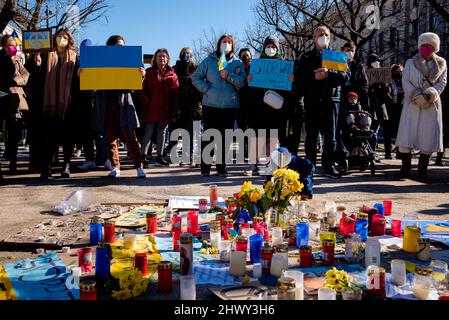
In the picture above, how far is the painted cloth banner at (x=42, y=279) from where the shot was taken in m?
2.85

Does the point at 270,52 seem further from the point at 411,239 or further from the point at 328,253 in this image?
the point at 328,253

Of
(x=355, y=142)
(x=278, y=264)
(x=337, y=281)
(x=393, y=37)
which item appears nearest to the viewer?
(x=337, y=281)

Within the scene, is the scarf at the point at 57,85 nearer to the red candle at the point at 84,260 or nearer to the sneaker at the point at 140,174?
the sneaker at the point at 140,174

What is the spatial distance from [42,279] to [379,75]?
8988 millimetres

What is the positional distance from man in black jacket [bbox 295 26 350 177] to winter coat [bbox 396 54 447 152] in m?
1.09

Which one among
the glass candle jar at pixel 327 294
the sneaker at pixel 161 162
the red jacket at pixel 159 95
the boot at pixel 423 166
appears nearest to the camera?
the glass candle jar at pixel 327 294

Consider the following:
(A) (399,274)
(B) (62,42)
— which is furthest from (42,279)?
(B) (62,42)

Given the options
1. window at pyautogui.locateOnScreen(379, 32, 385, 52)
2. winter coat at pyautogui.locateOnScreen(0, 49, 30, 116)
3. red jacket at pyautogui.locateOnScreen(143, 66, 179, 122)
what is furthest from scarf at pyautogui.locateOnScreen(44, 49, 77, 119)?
window at pyautogui.locateOnScreen(379, 32, 385, 52)

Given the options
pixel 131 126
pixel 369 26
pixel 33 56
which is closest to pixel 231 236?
pixel 131 126

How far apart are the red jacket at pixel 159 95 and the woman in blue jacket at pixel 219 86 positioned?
136cm

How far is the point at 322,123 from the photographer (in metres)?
7.66

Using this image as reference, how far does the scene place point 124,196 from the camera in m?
6.02

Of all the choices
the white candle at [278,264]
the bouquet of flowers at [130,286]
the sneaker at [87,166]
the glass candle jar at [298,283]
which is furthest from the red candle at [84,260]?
the sneaker at [87,166]
